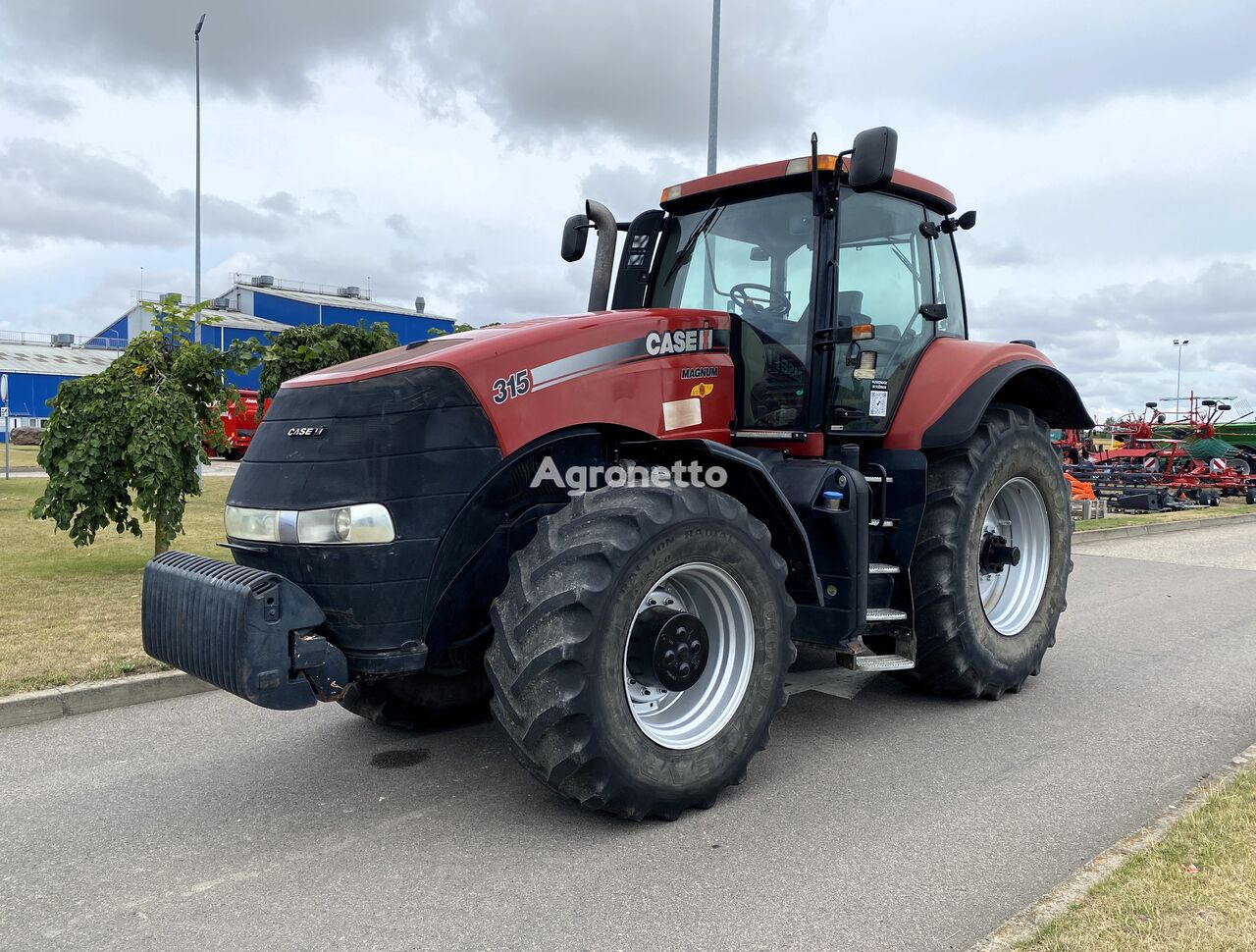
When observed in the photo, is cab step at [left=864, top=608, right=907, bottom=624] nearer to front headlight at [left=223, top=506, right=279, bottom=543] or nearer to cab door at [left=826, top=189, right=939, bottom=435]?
cab door at [left=826, top=189, right=939, bottom=435]

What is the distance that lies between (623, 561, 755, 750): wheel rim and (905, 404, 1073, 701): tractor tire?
4.86ft

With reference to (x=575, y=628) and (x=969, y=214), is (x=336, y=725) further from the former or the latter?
(x=969, y=214)

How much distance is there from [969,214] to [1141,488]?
17.4 m

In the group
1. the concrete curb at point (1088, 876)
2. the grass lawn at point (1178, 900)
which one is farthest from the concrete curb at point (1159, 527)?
the grass lawn at point (1178, 900)

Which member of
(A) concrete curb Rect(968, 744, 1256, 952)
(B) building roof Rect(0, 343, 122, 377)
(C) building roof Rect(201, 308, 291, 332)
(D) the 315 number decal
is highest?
(C) building roof Rect(201, 308, 291, 332)

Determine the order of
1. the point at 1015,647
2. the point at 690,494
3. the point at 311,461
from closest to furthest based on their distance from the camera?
the point at 311,461 < the point at 690,494 < the point at 1015,647

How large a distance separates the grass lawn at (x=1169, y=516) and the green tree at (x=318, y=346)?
1059cm

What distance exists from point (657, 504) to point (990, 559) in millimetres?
2664

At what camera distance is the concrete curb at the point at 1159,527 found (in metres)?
14.5

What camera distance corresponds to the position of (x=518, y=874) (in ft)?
10.9

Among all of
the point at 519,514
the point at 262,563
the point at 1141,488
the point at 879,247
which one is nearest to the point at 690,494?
the point at 519,514

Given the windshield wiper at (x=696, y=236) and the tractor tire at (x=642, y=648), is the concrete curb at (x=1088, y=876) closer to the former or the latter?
the tractor tire at (x=642, y=648)

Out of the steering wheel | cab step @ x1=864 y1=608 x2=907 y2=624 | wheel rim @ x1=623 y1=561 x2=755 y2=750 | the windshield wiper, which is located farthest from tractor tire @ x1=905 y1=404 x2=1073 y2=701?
the windshield wiper

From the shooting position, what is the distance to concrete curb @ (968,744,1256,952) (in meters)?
2.82
